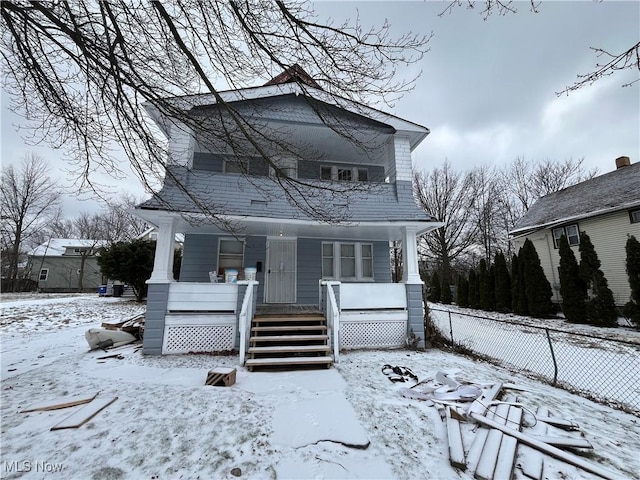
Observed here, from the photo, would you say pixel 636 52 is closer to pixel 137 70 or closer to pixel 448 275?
pixel 137 70

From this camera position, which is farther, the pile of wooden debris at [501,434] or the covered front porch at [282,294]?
the covered front porch at [282,294]

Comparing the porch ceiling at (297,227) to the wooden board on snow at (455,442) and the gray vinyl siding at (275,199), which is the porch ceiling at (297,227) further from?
the wooden board on snow at (455,442)

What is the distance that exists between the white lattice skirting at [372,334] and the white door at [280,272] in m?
2.30

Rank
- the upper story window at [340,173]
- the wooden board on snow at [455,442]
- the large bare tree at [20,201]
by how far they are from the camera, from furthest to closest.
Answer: the large bare tree at [20,201]
the upper story window at [340,173]
the wooden board on snow at [455,442]

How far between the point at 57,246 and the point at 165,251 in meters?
32.5

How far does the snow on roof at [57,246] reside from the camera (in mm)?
26483

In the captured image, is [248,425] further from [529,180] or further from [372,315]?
[529,180]

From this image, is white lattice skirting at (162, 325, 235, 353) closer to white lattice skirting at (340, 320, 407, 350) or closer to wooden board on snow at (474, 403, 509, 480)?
white lattice skirting at (340, 320, 407, 350)

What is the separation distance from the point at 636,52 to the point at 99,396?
744 cm

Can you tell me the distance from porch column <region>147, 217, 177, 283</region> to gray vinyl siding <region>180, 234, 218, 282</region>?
172cm

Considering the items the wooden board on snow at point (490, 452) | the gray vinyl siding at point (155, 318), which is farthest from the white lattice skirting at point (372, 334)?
the gray vinyl siding at point (155, 318)

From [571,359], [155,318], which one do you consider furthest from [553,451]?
[155,318]

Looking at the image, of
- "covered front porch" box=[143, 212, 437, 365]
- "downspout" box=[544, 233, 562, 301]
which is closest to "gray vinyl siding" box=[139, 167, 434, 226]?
"covered front porch" box=[143, 212, 437, 365]

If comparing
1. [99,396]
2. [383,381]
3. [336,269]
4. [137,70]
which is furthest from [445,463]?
[336,269]
